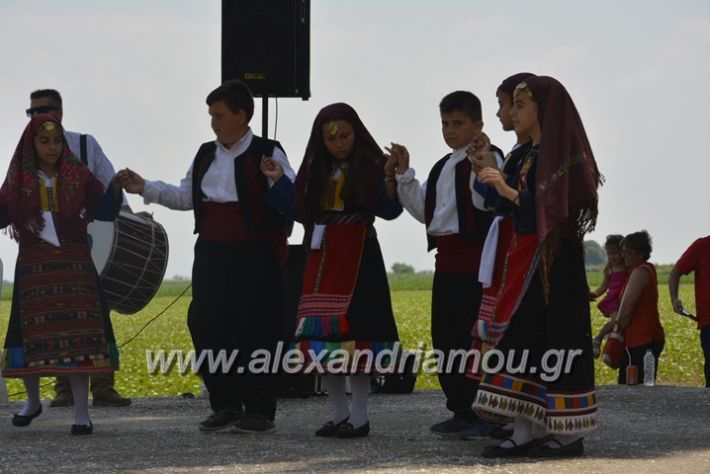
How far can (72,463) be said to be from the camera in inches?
261

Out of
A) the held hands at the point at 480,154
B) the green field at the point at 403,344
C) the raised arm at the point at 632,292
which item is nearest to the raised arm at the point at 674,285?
the raised arm at the point at 632,292

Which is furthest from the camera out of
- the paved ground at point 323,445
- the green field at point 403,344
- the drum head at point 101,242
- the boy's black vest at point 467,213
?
the green field at point 403,344

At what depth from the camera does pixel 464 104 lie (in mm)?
7422

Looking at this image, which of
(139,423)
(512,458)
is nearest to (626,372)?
(139,423)

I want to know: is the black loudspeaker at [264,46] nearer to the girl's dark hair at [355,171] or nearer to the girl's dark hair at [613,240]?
the girl's dark hair at [355,171]

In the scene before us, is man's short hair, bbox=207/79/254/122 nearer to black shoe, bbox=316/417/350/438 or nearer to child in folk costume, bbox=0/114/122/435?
child in folk costume, bbox=0/114/122/435

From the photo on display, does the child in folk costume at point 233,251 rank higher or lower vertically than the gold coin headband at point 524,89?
lower

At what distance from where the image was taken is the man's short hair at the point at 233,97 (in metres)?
7.89

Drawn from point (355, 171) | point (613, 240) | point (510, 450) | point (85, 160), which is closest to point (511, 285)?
point (510, 450)

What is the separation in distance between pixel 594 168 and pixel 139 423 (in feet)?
11.1

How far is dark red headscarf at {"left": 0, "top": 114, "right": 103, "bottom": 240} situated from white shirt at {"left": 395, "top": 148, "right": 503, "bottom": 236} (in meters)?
1.78

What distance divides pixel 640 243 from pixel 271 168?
441 centimetres

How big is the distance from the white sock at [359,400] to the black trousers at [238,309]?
0.57 m

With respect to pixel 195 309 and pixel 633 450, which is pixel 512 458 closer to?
pixel 633 450
